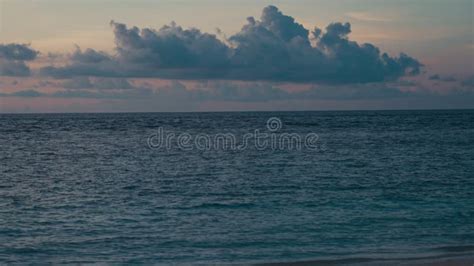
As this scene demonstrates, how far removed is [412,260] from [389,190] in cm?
1330

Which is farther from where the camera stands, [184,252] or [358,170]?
[358,170]

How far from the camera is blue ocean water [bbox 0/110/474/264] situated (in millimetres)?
19109

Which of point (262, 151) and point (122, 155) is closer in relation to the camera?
point (122, 155)

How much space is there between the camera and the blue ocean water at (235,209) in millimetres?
19109

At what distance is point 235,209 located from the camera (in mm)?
25516

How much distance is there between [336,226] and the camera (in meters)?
22.0

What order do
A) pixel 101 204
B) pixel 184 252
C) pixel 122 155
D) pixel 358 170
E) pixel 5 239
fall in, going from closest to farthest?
pixel 184 252 < pixel 5 239 < pixel 101 204 < pixel 358 170 < pixel 122 155

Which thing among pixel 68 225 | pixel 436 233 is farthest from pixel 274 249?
pixel 68 225

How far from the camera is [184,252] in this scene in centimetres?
1892

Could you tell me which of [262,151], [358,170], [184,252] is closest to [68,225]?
[184,252]

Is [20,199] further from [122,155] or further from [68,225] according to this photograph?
[122,155]

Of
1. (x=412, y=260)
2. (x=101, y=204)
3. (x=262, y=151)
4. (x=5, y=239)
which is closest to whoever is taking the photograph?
(x=412, y=260)

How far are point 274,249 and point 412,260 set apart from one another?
433 centimetres

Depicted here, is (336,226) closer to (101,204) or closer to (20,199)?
(101,204)
